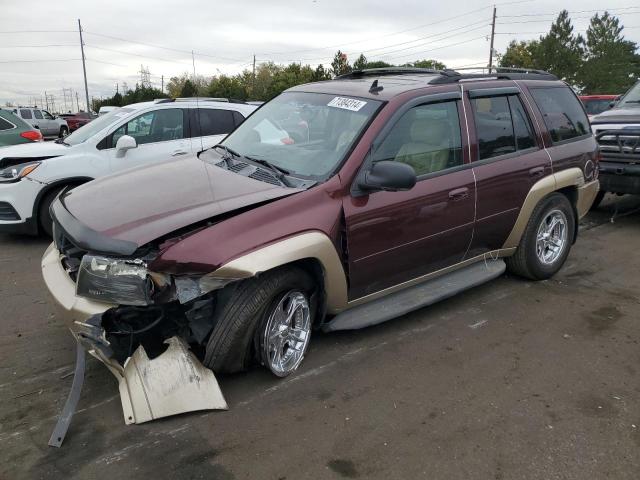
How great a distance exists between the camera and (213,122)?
7.66 meters

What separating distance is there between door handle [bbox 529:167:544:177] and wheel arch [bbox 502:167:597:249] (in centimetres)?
6

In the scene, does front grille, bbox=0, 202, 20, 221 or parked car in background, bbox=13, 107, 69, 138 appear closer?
front grille, bbox=0, 202, 20, 221

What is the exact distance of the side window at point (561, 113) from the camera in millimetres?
5027

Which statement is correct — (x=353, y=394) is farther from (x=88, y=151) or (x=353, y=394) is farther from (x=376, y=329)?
(x=88, y=151)

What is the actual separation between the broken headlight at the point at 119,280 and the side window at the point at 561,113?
385 cm

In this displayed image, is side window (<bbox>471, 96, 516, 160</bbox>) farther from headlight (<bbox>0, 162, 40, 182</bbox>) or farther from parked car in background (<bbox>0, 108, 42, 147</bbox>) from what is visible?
parked car in background (<bbox>0, 108, 42, 147</bbox>)

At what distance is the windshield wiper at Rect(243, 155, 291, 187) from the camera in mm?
3600

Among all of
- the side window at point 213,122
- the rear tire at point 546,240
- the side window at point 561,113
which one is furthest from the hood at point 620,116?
the side window at point 213,122

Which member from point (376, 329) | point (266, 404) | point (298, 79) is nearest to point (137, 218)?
point (266, 404)

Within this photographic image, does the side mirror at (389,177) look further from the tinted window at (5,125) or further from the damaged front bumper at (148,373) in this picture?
the tinted window at (5,125)

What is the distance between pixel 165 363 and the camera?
304 cm

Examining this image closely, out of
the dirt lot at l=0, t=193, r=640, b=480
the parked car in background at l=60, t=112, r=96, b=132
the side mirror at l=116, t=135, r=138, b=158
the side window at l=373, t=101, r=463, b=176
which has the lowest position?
the parked car in background at l=60, t=112, r=96, b=132

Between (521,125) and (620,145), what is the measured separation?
3240 mm

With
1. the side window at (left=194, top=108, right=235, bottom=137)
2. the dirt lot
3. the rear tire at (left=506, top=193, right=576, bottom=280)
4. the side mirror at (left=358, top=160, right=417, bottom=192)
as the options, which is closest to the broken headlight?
the dirt lot
